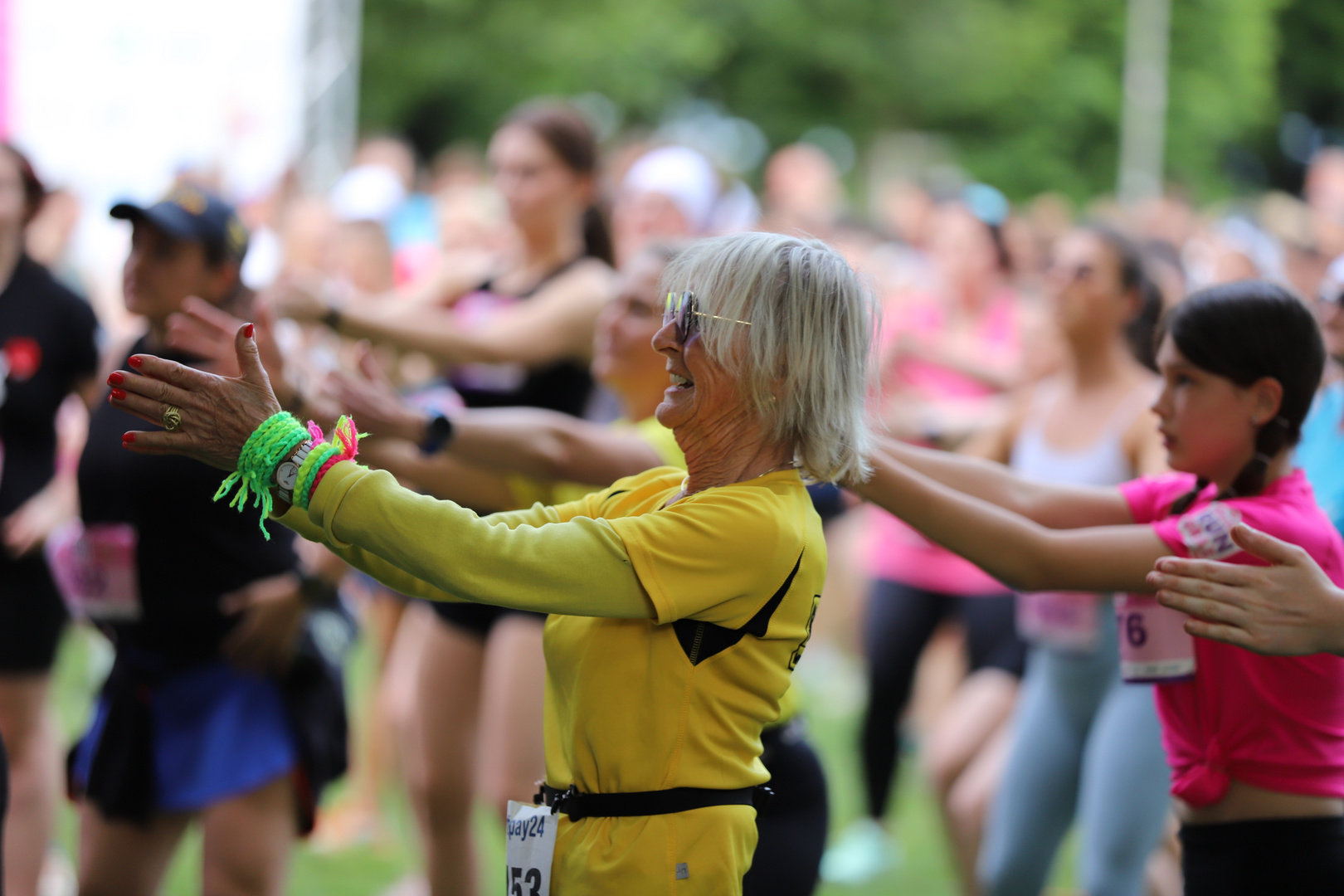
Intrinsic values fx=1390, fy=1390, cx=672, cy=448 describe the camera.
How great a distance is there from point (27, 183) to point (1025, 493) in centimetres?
323

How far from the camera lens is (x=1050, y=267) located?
181 inches

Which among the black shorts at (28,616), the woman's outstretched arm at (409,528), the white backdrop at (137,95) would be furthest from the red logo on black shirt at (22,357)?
the white backdrop at (137,95)

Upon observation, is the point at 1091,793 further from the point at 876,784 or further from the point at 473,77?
the point at 473,77

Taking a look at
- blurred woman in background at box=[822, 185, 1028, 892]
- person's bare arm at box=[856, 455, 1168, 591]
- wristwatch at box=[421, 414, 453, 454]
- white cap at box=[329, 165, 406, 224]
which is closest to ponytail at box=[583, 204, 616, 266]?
blurred woman in background at box=[822, 185, 1028, 892]

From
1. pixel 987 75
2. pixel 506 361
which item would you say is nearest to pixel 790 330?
pixel 506 361

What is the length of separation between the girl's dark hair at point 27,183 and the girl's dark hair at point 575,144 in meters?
1.52

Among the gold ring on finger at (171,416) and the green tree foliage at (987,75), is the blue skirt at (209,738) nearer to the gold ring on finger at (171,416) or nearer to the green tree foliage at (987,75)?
the gold ring on finger at (171,416)

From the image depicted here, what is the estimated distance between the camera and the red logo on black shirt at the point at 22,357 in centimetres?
422

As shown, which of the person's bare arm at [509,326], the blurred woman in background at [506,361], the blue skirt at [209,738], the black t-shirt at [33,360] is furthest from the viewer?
the black t-shirt at [33,360]

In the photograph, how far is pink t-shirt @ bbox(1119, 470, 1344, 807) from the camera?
8.20ft

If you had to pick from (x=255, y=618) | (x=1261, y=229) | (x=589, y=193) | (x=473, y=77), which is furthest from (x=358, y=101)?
(x=255, y=618)

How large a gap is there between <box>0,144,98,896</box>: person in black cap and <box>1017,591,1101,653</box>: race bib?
2976 mm

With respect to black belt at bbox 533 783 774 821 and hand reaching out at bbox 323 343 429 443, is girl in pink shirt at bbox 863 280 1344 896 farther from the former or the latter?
hand reaching out at bbox 323 343 429 443

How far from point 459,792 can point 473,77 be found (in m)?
22.1
